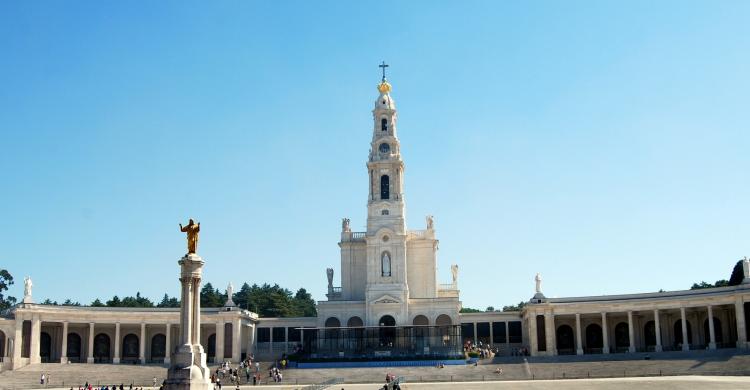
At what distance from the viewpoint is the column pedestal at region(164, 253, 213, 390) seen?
39469mm

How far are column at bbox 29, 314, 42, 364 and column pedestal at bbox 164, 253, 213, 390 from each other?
40.2 meters

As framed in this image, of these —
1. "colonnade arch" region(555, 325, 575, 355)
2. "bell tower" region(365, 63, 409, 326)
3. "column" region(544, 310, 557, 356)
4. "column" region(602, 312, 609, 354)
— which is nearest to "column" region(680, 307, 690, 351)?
"column" region(602, 312, 609, 354)

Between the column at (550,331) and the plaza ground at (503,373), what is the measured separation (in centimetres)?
702

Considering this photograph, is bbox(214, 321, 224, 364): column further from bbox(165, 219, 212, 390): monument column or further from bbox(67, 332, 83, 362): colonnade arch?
bbox(165, 219, 212, 390): monument column

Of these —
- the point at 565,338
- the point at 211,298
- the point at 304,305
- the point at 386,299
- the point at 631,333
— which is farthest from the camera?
the point at 304,305

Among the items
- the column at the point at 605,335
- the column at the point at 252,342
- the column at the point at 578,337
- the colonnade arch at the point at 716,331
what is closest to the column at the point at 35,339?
the column at the point at 252,342

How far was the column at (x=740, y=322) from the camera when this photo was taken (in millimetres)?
70750

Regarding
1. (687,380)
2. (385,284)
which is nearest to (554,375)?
(687,380)

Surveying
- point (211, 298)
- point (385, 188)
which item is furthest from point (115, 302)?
point (385, 188)

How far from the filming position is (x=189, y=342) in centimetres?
4056

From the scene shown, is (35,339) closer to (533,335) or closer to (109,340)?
(109,340)

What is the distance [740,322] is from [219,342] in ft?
149

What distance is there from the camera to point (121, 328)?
85312mm

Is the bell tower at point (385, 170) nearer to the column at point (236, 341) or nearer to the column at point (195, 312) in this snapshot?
the column at point (236, 341)
